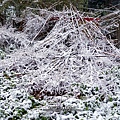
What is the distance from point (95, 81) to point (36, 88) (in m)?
0.95

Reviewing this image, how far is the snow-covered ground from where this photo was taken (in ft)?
12.2

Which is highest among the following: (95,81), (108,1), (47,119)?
(108,1)

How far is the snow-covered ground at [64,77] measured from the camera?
147 inches

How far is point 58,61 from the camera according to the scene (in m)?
4.88

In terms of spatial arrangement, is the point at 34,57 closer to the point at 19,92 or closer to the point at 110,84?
the point at 19,92

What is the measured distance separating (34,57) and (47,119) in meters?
2.04

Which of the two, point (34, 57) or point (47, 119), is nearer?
point (47, 119)

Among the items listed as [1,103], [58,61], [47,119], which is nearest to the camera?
[47,119]

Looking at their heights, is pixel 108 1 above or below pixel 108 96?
above

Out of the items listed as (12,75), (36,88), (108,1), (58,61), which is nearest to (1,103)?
(36,88)

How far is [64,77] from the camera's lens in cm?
455

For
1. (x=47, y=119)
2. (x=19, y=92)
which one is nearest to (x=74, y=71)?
(x=19, y=92)

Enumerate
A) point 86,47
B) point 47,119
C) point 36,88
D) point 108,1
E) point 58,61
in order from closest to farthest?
point 47,119, point 36,88, point 58,61, point 86,47, point 108,1

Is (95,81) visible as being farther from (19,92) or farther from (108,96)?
(19,92)
